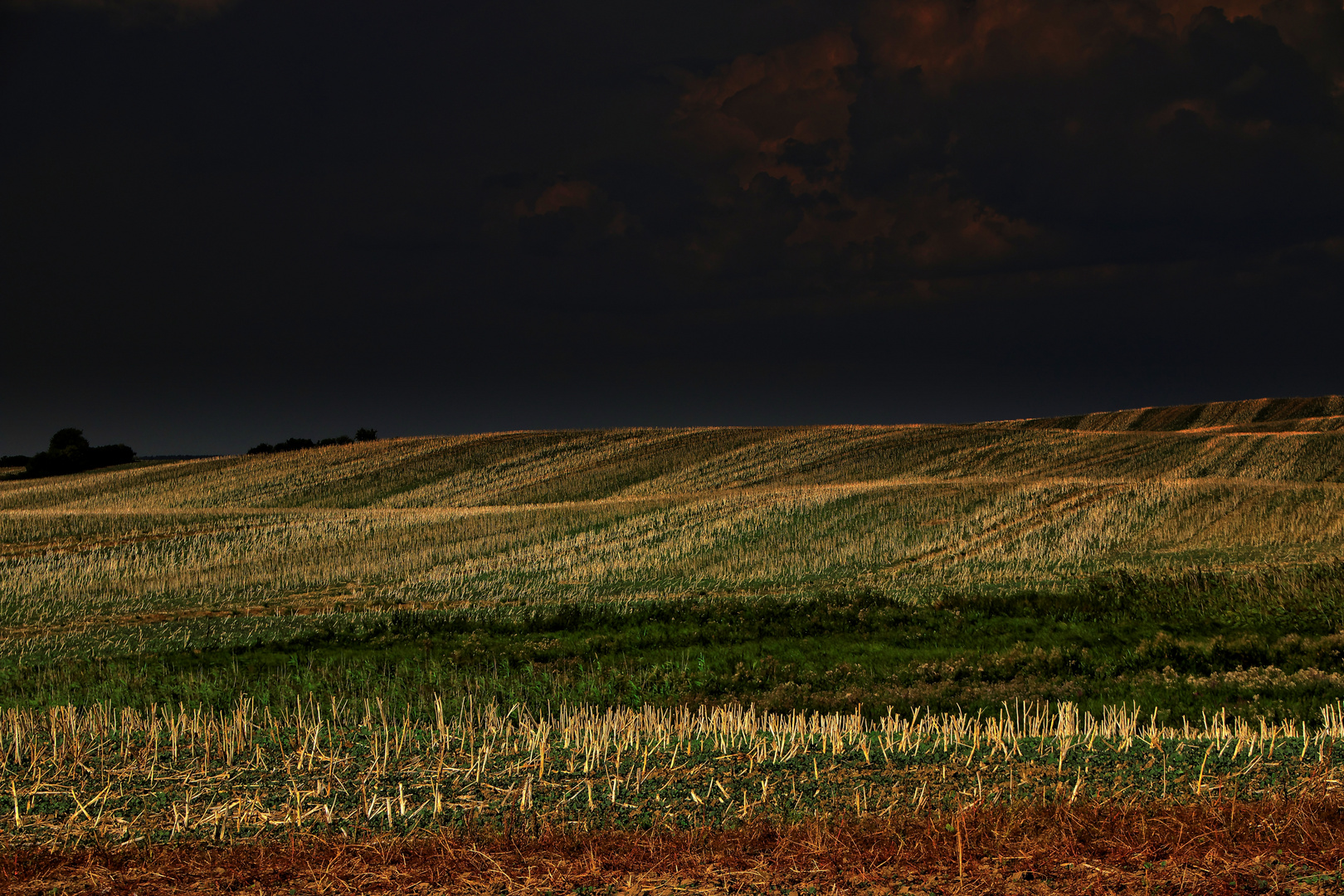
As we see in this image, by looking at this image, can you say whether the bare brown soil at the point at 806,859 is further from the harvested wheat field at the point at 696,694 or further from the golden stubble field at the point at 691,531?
the golden stubble field at the point at 691,531

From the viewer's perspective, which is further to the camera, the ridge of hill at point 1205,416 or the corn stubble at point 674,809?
the ridge of hill at point 1205,416

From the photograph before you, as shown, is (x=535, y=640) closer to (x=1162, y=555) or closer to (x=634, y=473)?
(x=1162, y=555)

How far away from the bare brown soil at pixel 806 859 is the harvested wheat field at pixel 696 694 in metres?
0.03

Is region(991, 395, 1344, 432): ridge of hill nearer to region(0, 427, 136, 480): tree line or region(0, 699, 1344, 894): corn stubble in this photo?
region(0, 699, 1344, 894): corn stubble

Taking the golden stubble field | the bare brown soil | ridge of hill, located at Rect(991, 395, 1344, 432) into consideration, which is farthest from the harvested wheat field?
ridge of hill, located at Rect(991, 395, 1344, 432)

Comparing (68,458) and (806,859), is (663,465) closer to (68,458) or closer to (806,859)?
(806,859)

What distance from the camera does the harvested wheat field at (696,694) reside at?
19.3ft

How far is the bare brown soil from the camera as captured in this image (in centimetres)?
539

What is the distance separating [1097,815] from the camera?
639 centimetres

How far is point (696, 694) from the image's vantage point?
44.9 ft

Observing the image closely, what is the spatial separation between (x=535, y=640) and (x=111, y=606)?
1311 centimetres

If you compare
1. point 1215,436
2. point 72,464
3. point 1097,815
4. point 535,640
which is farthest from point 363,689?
point 72,464

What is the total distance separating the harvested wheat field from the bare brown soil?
3cm

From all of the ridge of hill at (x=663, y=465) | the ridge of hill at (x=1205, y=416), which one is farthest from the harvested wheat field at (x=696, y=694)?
the ridge of hill at (x=1205, y=416)
